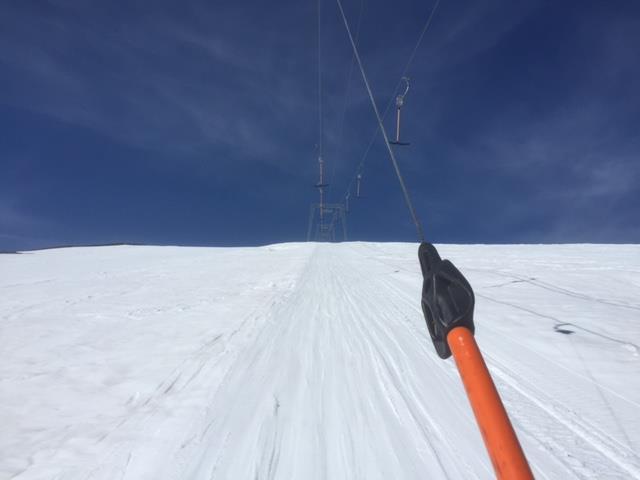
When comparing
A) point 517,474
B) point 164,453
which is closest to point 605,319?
point 517,474

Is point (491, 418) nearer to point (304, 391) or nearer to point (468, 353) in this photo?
point (468, 353)

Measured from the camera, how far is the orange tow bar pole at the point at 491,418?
2.46 ft

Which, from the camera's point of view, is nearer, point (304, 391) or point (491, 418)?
point (491, 418)

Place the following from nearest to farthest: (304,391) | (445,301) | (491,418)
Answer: (491,418) < (445,301) < (304,391)

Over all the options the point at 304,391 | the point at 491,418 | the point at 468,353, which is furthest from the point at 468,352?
the point at 304,391

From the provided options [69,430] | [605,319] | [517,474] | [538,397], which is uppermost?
[517,474]

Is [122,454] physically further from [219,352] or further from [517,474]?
[517,474]

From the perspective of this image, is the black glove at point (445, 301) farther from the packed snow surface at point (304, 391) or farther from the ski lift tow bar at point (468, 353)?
the packed snow surface at point (304, 391)

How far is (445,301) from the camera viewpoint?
105 centimetres

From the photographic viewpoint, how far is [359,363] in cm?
305

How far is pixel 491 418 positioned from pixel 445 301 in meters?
0.36

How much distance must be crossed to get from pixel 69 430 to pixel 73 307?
13.9ft

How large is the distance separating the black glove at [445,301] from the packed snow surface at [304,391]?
109 centimetres

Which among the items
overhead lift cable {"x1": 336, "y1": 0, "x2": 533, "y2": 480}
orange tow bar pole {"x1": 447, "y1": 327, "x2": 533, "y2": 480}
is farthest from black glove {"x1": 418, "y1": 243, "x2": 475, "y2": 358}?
orange tow bar pole {"x1": 447, "y1": 327, "x2": 533, "y2": 480}
